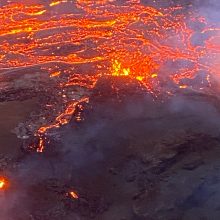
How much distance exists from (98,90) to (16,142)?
7.33ft

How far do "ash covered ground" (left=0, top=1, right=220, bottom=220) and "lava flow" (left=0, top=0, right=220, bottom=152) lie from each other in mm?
305

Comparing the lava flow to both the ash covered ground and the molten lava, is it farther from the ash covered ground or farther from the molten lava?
the molten lava

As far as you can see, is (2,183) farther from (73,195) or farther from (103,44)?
(103,44)

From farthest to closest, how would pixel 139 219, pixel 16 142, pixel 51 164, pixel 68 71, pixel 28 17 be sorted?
pixel 28 17
pixel 68 71
pixel 16 142
pixel 51 164
pixel 139 219

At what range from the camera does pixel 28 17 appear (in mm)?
12406

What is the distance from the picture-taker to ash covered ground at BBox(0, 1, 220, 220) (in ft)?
20.1

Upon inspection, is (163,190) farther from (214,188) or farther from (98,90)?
(98,90)

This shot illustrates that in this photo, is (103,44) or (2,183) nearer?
(2,183)

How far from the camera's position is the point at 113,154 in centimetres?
706

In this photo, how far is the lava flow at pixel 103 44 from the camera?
368 inches

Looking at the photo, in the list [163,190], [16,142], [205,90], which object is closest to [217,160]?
[163,190]

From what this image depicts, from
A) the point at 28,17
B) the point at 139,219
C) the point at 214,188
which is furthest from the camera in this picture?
the point at 28,17

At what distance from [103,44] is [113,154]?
4.50m

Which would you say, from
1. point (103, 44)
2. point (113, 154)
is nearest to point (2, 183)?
point (113, 154)
